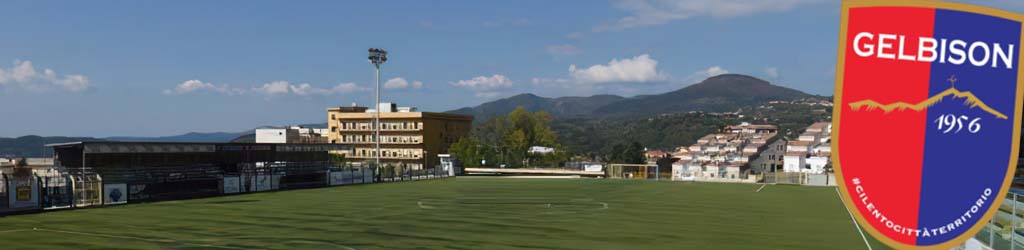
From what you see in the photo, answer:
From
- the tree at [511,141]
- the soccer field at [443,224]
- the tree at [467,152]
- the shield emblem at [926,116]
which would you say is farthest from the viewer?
the tree at [511,141]

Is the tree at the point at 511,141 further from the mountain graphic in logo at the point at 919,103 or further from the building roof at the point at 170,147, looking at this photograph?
the mountain graphic in logo at the point at 919,103

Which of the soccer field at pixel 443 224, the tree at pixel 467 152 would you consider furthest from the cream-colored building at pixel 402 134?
the soccer field at pixel 443 224

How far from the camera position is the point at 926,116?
453cm

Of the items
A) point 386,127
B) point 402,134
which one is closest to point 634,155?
point 402,134

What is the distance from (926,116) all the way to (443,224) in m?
28.7

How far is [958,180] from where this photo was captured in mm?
4582

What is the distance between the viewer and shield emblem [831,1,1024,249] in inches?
175

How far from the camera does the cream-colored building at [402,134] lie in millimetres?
149625

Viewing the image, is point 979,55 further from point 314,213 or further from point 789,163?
point 789,163

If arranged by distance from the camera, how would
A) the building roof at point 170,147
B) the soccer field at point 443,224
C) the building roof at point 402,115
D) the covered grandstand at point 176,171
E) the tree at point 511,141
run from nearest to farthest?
the soccer field at point 443,224 → the covered grandstand at point 176,171 → the building roof at point 170,147 → the tree at point 511,141 → the building roof at point 402,115

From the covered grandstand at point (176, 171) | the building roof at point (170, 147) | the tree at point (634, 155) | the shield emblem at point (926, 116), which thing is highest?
the shield emblem at point (926, 116)

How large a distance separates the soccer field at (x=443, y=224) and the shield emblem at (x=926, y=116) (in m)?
20.7

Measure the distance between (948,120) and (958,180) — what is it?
0.38 m

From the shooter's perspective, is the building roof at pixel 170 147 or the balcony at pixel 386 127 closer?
the building roof at pixel 170 147
